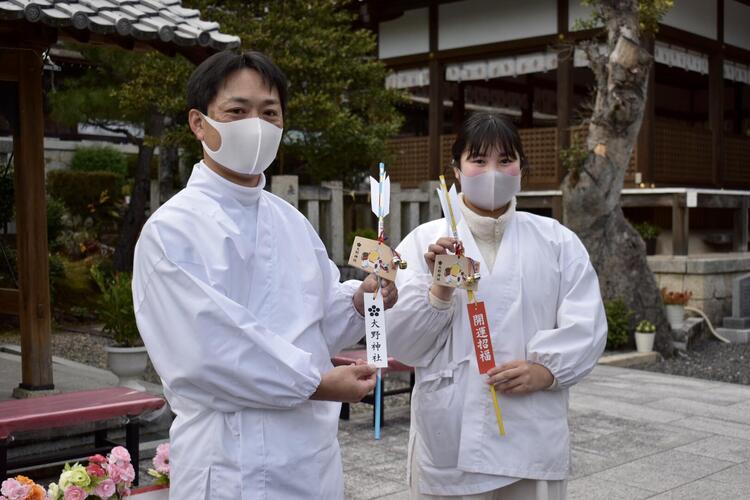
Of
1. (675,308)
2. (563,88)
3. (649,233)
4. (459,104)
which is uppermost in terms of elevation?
(459,104)

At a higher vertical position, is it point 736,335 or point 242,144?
point 242,144

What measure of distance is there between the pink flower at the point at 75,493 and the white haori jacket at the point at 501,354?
55.4 inches

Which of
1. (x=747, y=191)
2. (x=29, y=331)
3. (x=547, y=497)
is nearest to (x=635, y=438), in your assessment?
(x=547, y=497)

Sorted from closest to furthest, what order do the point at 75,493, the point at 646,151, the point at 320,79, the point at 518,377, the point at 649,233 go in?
the point at 518,377, the point at 75,493, the point at 320,79, the point at 646,151, the point at 649,233

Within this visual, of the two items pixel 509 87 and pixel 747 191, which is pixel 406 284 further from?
pixel 509 87

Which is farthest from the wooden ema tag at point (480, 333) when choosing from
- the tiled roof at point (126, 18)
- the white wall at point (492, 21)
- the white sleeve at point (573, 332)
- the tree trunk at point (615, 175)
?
the white wall at point (492, 21)

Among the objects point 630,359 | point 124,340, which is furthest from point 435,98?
point 124,340

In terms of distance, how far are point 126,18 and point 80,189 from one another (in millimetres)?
13580

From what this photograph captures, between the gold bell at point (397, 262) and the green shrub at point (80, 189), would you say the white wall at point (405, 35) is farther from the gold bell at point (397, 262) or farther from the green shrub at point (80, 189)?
the gold bell at point (397, 262)

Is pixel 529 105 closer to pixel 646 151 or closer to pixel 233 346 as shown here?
pixel 646 151

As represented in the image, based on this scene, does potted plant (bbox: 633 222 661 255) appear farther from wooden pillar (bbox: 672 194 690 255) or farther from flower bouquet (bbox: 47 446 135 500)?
flower bouquet (bbox: 47 446 135 500)

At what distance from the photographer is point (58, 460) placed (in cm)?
570

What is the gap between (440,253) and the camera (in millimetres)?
2941

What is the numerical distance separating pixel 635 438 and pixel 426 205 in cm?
619
